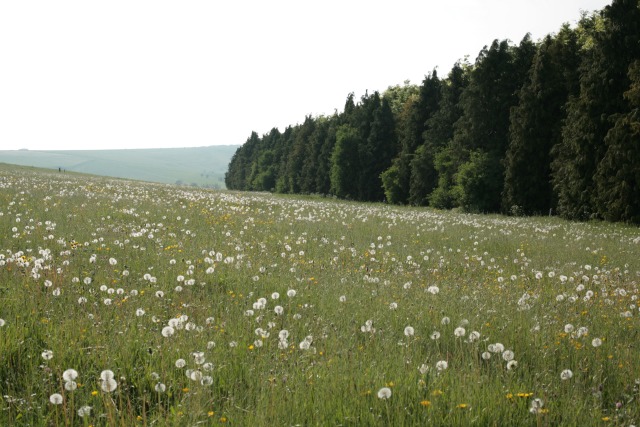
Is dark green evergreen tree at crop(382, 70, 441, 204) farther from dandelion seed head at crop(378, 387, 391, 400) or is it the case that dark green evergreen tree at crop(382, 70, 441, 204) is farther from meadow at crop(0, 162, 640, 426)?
dandelion seed head at crop(378, 387, 391, 400)

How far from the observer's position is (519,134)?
98.6ft

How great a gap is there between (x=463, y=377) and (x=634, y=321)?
345 cm

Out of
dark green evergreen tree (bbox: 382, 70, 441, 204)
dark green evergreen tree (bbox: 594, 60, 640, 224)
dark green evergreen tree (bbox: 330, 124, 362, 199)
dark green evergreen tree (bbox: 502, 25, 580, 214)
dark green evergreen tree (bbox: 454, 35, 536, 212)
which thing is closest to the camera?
dark green evergreen tree (bbox: 594, 60, 640, 224)

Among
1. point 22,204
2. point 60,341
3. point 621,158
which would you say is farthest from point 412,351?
point 621,158

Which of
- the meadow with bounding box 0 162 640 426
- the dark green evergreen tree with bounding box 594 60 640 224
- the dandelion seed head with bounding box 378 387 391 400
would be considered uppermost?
the dark green evergreen tree with bounding box 594 60 640 224

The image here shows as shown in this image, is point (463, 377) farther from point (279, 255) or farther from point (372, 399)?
point (279, 255)

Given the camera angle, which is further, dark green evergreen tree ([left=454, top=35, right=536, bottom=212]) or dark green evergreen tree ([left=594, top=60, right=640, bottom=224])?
dark green evergreen tree ([left=454, top=35, right=536, bottom=212])

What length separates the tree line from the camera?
79.4ft

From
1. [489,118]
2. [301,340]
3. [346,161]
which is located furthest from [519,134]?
[301,340]

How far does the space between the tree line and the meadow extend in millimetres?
17353

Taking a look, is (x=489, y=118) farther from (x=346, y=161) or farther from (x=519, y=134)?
(x=346, y=161)

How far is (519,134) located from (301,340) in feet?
94.2

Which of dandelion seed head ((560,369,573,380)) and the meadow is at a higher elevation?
dandelion seed head ((560,369,573,380))

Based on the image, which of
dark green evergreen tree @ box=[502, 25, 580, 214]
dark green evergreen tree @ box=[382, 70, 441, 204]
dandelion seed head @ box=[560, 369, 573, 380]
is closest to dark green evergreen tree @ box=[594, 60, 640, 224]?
dark green evergreen tree @ box=[502, 25, 580, 214]
